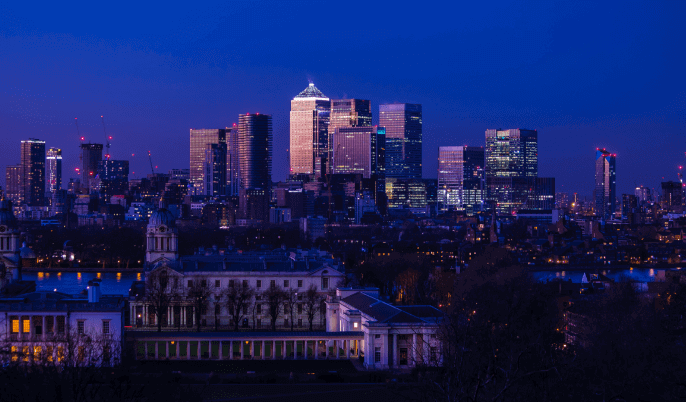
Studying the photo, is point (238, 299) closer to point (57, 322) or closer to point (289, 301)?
point (289, 301)

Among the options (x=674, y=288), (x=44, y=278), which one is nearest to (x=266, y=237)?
(x=44, y=278)

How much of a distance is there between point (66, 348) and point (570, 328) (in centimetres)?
2198

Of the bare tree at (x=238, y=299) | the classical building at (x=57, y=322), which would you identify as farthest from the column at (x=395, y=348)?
the bare tree at (x=238, y=299)

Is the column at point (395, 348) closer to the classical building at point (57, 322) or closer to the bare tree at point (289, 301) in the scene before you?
the classical building at point (57, 322)

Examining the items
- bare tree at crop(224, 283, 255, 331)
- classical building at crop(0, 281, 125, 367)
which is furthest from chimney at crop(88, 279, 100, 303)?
bare tree at crop(224, 283, 255, 331)

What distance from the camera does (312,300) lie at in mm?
49844

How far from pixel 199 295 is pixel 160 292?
6.15ft

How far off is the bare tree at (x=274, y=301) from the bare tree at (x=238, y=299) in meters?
0.82

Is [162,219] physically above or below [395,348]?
above

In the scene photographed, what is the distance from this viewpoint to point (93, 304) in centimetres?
3781

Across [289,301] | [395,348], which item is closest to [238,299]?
[289,301]

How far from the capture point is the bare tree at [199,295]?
48250mm

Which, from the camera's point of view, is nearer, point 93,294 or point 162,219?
point 93,294

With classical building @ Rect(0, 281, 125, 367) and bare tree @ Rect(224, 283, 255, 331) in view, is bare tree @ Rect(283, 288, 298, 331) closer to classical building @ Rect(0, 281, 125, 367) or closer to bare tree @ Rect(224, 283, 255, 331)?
bare tree @ Rect(224, 283, 255, 331)
